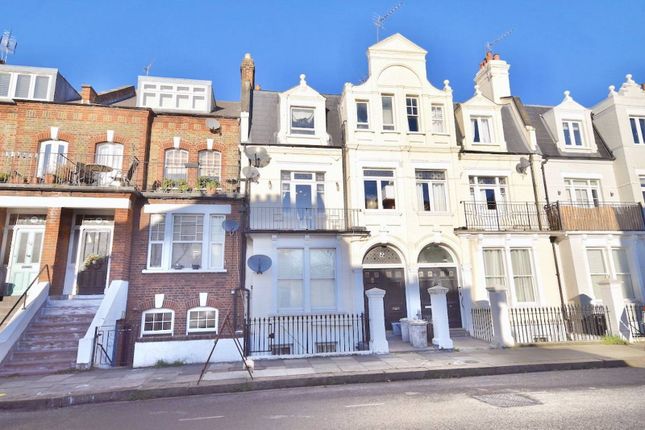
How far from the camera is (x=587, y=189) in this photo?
17047 mm

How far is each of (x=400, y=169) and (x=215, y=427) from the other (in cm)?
1219

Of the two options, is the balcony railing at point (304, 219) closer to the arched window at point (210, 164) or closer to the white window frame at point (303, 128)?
the arched window at point (210, 164)

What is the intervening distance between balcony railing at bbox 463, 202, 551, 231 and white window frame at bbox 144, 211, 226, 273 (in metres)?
10.2

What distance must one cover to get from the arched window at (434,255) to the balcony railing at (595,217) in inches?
194

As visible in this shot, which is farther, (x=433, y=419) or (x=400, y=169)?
(x=400, y=169)

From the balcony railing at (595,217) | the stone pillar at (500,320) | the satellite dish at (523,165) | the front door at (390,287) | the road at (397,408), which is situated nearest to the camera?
the road at (397,408)

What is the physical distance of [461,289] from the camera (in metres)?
14.7

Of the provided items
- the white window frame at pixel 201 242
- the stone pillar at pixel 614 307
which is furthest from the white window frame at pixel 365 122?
the stone pillar at pixel 614 307

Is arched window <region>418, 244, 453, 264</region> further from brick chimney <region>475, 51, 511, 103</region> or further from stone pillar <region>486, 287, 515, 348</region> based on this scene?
brick chimney <region>475, 51, 511, 103</region>

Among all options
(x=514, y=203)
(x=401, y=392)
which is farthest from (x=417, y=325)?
(x=514, y=203)

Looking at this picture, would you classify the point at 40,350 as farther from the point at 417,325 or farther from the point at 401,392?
the point at 417,325

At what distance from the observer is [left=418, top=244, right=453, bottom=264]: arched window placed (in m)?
15.1

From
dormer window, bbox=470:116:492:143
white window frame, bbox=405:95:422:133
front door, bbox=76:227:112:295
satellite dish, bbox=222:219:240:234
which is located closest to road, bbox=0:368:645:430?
satellite dish, bbox=222:219:240:234

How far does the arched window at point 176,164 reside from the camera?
50.1 feet
